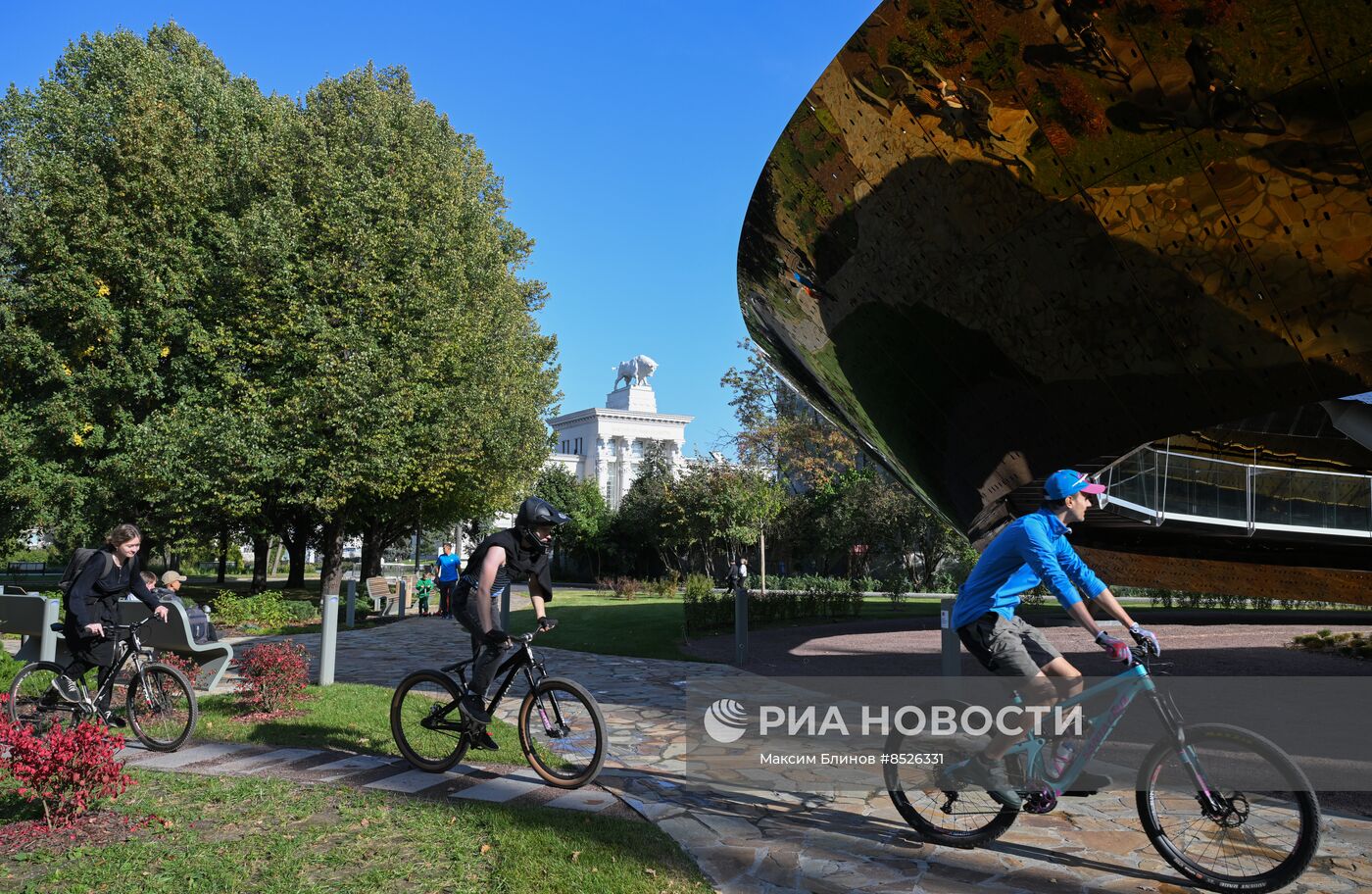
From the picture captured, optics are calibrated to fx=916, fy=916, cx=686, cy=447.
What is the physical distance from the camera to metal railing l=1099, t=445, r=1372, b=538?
12.5m

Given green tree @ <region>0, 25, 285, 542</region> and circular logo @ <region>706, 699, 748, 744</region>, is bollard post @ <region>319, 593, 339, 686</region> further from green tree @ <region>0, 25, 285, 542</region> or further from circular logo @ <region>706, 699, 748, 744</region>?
green tree @ <region>0, 25, 285, 542</region>

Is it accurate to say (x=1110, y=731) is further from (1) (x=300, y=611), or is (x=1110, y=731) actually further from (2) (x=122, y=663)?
(1) (x=300, y=611)

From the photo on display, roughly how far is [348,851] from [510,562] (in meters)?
2.03

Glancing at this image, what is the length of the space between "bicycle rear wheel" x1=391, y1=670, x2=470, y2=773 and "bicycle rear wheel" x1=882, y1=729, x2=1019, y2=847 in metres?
2.89

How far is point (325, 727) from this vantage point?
7715 mm

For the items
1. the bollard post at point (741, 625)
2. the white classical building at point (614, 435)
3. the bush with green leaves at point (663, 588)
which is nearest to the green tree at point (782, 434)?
the bush with green leaves at point (663, 588)

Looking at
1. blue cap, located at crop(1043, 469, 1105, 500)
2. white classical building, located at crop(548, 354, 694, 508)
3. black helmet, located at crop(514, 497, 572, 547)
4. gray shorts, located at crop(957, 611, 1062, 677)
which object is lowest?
gray shorts, located at crop(957, 611, 1062, 677)

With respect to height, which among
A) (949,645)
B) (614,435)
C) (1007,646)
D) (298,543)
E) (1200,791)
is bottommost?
(1200,791)

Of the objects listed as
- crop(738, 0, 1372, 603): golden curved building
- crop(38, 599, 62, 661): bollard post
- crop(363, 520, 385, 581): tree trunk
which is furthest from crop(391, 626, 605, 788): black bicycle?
crop(363, 520, 385, 581): tree trunk

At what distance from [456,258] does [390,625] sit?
9.70 m

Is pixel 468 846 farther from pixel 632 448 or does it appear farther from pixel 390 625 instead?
pixel 632 448

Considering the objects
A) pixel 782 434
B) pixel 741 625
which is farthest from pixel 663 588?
pixel 741 625

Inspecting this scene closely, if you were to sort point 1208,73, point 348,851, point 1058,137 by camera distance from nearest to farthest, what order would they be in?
1. point 348,851
2. point 1208,73
3. point 1058,137

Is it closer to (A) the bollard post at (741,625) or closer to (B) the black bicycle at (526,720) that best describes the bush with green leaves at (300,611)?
(A) the bollard post at (741,625)
